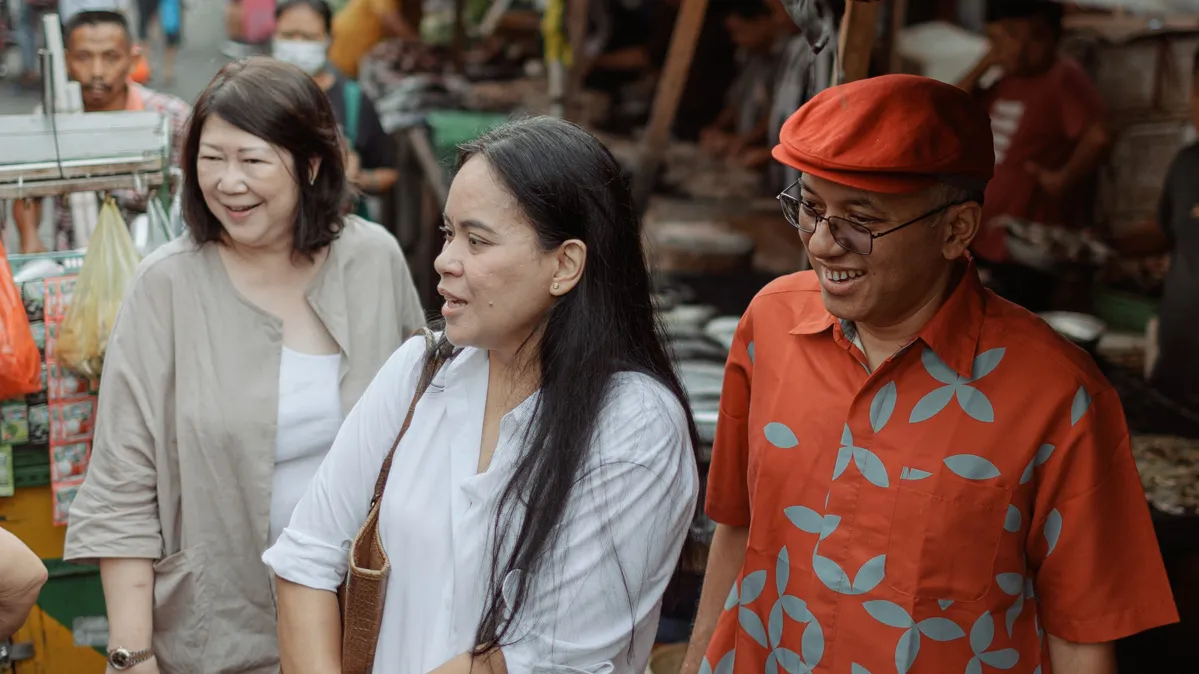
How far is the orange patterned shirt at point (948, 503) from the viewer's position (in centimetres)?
171

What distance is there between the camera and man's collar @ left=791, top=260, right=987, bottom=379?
180cm

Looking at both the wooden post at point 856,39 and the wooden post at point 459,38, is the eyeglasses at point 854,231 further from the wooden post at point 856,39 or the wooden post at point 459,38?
the wooden post at point 459,38

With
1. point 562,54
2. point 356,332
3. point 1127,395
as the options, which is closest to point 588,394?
point 356,332

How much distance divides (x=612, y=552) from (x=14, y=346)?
1.54 meters

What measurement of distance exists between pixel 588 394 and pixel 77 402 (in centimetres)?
156

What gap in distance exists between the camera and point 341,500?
1787 millimetres

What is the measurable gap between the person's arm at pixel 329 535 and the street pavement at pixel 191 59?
8736 mm

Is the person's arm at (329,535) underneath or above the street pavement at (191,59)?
above

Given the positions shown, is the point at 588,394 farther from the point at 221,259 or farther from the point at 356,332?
the point at 221,259

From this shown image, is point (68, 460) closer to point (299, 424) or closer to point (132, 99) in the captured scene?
point (299, 424)

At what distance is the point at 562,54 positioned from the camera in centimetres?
773

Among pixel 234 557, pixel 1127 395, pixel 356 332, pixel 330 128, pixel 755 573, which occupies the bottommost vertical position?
pixel 1127 395

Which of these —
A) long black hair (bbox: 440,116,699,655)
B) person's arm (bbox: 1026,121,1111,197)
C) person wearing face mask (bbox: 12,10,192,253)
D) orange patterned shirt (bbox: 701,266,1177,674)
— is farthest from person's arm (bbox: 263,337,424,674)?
person's arm (bbox: 1026,121,1111,197)


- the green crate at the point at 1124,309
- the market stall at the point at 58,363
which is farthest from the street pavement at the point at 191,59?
the market stall at the point at 58,363
